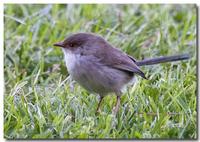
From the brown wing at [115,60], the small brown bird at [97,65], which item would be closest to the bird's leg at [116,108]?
the small brown bird at [97,65]

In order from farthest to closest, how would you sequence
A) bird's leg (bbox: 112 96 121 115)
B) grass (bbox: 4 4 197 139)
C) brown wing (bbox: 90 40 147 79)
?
brown wing (bbox: 90 40 147 79) < bird's leg (bbox: 112 96 121 115) < grass (bbox: 4 4 197 139)

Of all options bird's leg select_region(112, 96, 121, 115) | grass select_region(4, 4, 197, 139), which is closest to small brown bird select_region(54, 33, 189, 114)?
bird's leg select_region(112, 96, 121, 115)

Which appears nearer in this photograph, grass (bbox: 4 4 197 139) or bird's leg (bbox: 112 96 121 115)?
grass (bbox: 4 4 197 139)

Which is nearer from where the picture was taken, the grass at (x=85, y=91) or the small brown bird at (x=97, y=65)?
the grass at (x=85, y=91)

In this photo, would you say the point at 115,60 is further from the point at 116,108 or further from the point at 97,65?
the point at 116,108

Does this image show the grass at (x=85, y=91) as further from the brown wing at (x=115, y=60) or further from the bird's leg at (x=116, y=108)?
the brown wing at (x=115, y=60)

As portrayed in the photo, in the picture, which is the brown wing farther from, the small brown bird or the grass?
the grass

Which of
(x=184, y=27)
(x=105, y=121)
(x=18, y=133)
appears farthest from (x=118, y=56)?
(x=184, y=27)

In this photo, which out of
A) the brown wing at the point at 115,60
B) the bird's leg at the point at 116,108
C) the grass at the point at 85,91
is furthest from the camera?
the brown wing at the point at 115,60
